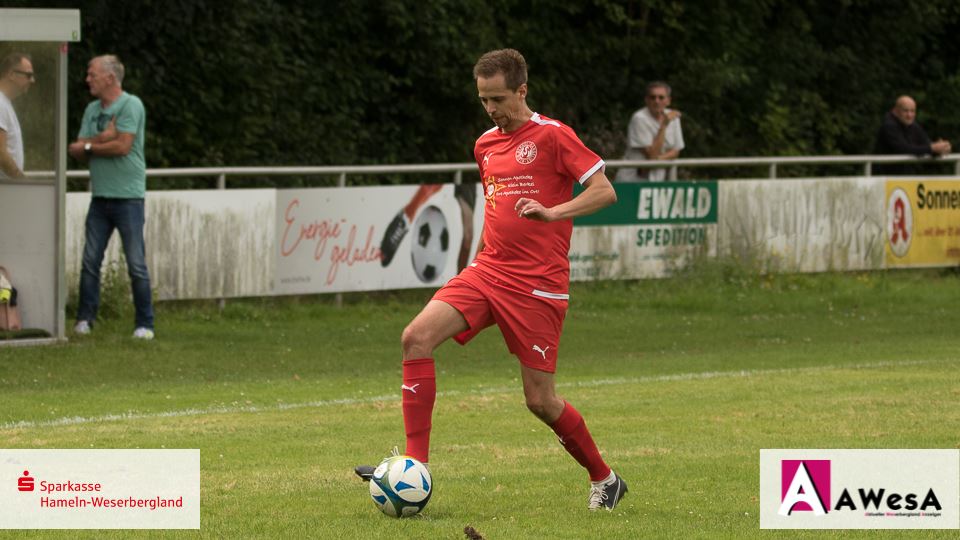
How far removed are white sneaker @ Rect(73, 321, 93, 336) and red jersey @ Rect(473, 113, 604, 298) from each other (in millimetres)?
8027

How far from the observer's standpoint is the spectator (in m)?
23.3

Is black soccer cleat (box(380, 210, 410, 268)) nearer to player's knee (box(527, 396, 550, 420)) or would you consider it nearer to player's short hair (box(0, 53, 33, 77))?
player's short hair (box(0, 53, 33, 77))

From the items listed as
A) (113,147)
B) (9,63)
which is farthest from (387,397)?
(9,63)

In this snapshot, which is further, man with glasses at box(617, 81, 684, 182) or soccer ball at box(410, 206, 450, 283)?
man with glasses at box(617, 81, 684, 182)

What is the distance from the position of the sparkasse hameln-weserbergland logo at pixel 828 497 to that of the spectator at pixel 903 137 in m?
16.6

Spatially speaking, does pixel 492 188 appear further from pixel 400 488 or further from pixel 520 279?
pixel 400 488

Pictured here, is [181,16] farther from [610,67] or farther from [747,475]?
[747,475]

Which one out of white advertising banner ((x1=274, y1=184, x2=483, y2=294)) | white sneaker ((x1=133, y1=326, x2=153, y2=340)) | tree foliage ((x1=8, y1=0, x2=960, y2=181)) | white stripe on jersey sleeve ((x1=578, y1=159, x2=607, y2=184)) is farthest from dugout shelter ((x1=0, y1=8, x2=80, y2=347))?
white stripe on jersey sleeve ((x1=578, y1=159, x2=607, y2=184))

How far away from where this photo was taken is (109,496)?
726 centimetres

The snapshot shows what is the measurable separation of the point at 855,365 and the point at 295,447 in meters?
6.04

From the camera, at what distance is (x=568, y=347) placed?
16.0 m

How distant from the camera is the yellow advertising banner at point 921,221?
22.4m

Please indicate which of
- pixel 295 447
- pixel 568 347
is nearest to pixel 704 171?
pixel 568 347

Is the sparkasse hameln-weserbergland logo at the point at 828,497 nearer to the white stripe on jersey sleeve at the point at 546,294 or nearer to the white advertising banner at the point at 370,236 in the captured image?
the white stripe on jersey sleeve at the point at 546,294
